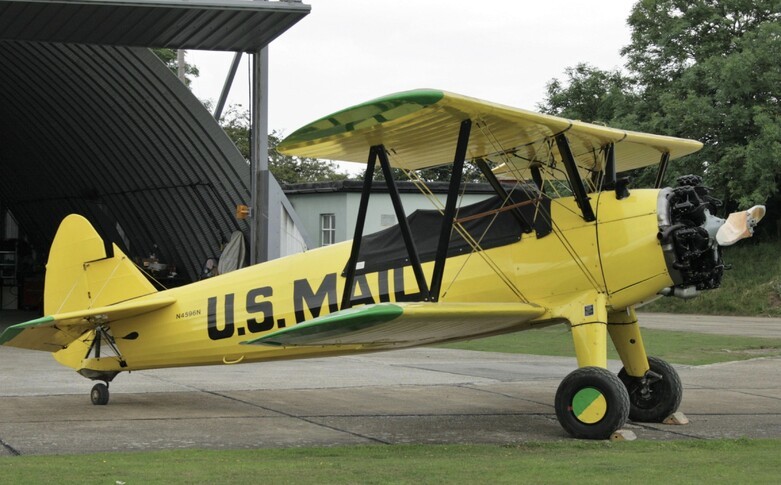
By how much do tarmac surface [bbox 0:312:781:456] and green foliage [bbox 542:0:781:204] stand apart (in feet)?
74.2

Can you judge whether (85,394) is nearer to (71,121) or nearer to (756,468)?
(756,468)

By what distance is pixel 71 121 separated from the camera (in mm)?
25156

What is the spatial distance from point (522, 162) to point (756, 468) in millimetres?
4111

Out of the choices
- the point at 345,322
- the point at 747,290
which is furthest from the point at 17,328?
the point at 747,290

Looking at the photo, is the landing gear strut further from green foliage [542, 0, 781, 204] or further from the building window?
green foliage [542, 0, 781, 204]

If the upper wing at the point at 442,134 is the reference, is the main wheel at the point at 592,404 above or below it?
below

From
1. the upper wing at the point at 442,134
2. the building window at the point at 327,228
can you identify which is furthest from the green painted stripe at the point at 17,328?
the building window at the point at 327,228

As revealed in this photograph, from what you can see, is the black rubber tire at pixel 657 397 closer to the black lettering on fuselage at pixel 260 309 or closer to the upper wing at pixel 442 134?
the upper wing at pixel 442 134

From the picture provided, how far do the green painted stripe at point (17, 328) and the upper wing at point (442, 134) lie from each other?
307 centimetres

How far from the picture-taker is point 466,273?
9266 millimetres

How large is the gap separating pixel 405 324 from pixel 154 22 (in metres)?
11.1

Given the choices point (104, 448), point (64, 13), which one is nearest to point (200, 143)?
point (64, 13)

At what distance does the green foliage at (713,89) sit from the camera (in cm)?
3691

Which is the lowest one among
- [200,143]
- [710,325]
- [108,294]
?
[710,325]
